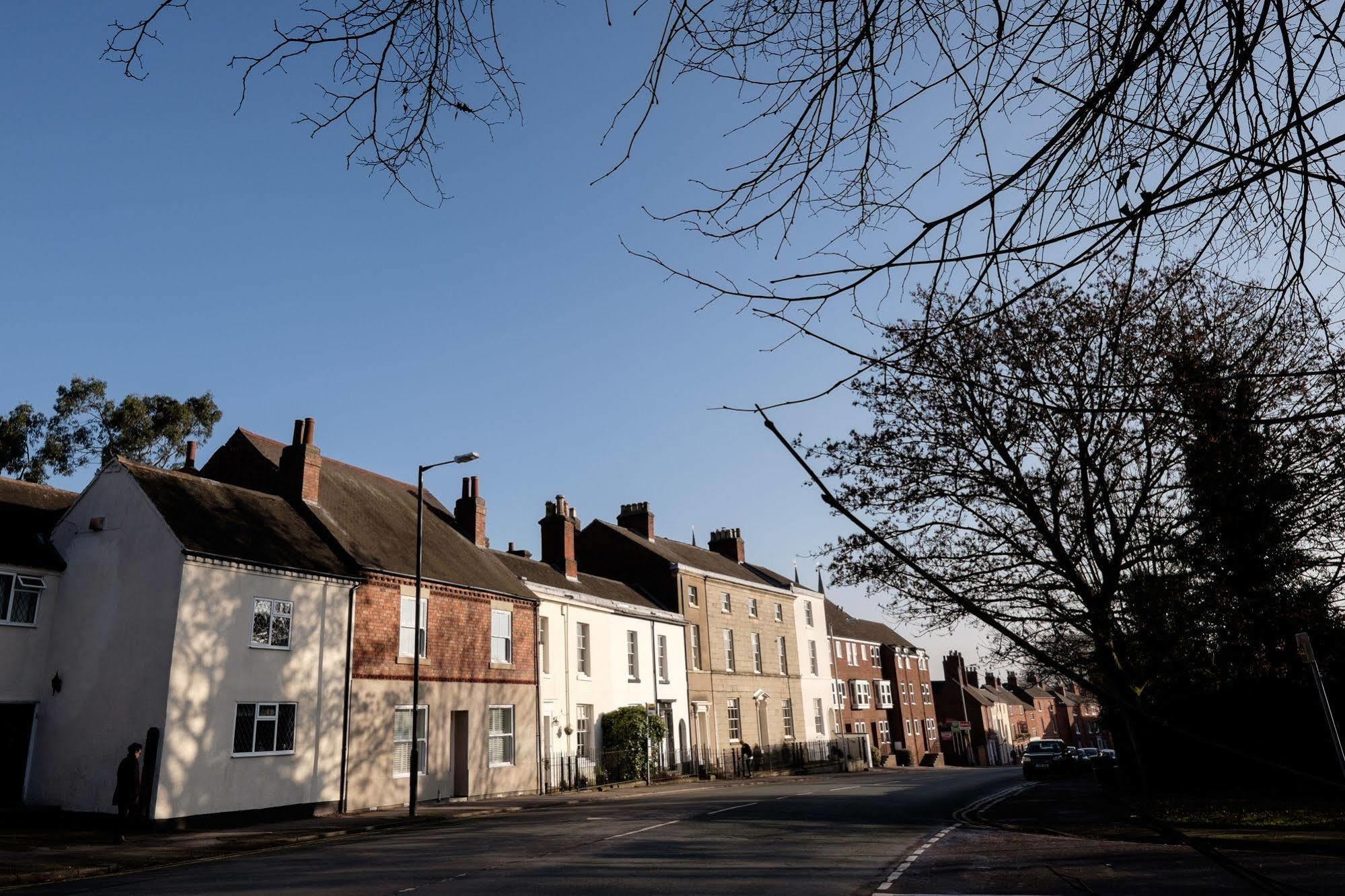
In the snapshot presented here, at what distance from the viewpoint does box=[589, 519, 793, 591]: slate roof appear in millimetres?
46469

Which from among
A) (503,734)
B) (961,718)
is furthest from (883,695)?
(503,734)

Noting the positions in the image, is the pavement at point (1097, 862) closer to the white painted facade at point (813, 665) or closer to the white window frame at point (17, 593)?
the white window frame at point (17, 593)

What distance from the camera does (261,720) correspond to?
22.1 m

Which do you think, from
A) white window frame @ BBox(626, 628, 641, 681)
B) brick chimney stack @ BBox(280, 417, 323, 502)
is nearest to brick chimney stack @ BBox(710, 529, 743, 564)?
white window frame @ BBox(626, 628, 641, 681)

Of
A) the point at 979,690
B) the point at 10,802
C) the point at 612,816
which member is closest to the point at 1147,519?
the point at 612,816

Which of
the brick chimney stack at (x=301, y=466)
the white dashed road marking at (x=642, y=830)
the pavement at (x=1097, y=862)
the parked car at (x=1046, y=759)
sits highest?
the brick chimney stack at (x=301, y=466)

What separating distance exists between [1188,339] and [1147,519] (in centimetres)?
330

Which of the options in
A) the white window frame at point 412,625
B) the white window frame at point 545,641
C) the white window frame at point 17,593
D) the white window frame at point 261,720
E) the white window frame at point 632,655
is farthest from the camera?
the white window frame at point 632,655

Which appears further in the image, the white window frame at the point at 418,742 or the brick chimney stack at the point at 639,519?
the brick chimney stack at the point at 639,519

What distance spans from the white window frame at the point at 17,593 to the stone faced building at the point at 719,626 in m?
27.3

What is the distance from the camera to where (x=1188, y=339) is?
15.8 metres

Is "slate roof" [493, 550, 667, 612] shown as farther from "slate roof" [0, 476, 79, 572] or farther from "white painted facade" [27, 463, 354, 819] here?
"slate roof" [0, 476, 79, 572]

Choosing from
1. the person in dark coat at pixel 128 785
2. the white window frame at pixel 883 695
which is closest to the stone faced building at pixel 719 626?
the white window frame at pixel 883 695

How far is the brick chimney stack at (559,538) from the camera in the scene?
38781mm
